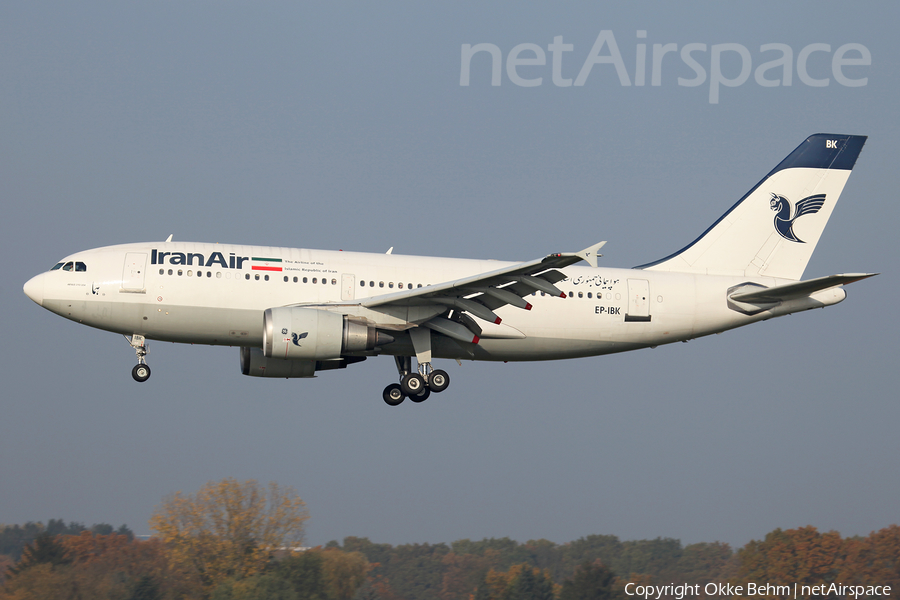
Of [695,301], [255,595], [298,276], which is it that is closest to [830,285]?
[695,301]

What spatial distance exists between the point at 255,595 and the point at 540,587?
56.0ft

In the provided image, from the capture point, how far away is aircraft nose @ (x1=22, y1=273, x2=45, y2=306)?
96.8 feet

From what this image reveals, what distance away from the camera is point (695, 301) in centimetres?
3247

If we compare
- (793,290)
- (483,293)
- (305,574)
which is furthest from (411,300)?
(305,574)

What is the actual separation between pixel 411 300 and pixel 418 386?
4047mm

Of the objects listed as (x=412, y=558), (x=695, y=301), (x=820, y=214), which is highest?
(x=820, y=214)

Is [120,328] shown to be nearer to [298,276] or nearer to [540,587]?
[298,276]

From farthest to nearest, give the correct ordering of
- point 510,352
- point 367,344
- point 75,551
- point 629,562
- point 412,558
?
point 412,558 → point 629,562 → point 75,551 → point 510,352 → point 367,344

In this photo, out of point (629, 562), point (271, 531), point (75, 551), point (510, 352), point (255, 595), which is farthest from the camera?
point (629, 562)

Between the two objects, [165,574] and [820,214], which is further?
[165,574]

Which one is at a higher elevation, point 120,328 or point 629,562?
point 120,328

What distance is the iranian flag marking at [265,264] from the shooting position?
2975 centimetres

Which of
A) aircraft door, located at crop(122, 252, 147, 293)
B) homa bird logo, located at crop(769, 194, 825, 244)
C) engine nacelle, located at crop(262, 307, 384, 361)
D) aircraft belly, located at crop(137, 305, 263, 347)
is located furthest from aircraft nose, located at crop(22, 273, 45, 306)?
homa bird logo, located at crop(769, 194, 825, 244)

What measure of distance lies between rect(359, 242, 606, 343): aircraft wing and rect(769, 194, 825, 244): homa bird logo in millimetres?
11583
